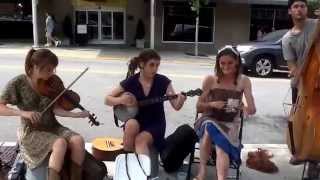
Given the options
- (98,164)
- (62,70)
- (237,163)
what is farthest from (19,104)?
(62,70)

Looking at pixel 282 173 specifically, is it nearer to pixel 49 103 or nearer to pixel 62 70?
pixel 49 103

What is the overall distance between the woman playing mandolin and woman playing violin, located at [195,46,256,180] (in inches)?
11.9

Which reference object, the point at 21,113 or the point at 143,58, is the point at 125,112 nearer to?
the point at 143,58

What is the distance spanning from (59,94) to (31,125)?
320mm

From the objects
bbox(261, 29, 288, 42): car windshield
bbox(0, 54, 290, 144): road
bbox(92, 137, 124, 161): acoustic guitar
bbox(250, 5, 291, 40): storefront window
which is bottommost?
bbox(0, 54, 290, 144): road

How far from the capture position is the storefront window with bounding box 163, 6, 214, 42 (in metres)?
26.5

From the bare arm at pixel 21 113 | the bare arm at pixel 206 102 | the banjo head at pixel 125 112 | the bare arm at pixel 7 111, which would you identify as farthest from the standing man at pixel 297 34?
the bare arm at pixel 7 111

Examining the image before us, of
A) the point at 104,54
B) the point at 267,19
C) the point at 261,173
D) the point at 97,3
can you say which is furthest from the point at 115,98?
the point at 97,3

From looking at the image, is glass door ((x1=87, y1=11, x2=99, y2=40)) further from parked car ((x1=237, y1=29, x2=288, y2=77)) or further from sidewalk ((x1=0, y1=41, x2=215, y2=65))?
parked car ((x1=237, y1=29, x2=288, y2=77))

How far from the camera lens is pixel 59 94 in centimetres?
431

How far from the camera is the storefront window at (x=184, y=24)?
26516 mm

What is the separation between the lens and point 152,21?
24.8 metres

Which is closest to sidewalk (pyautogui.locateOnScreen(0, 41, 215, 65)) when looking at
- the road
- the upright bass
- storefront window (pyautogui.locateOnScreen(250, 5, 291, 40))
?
the road

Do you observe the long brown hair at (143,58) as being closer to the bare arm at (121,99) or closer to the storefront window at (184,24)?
the bare arm at (121,99)
